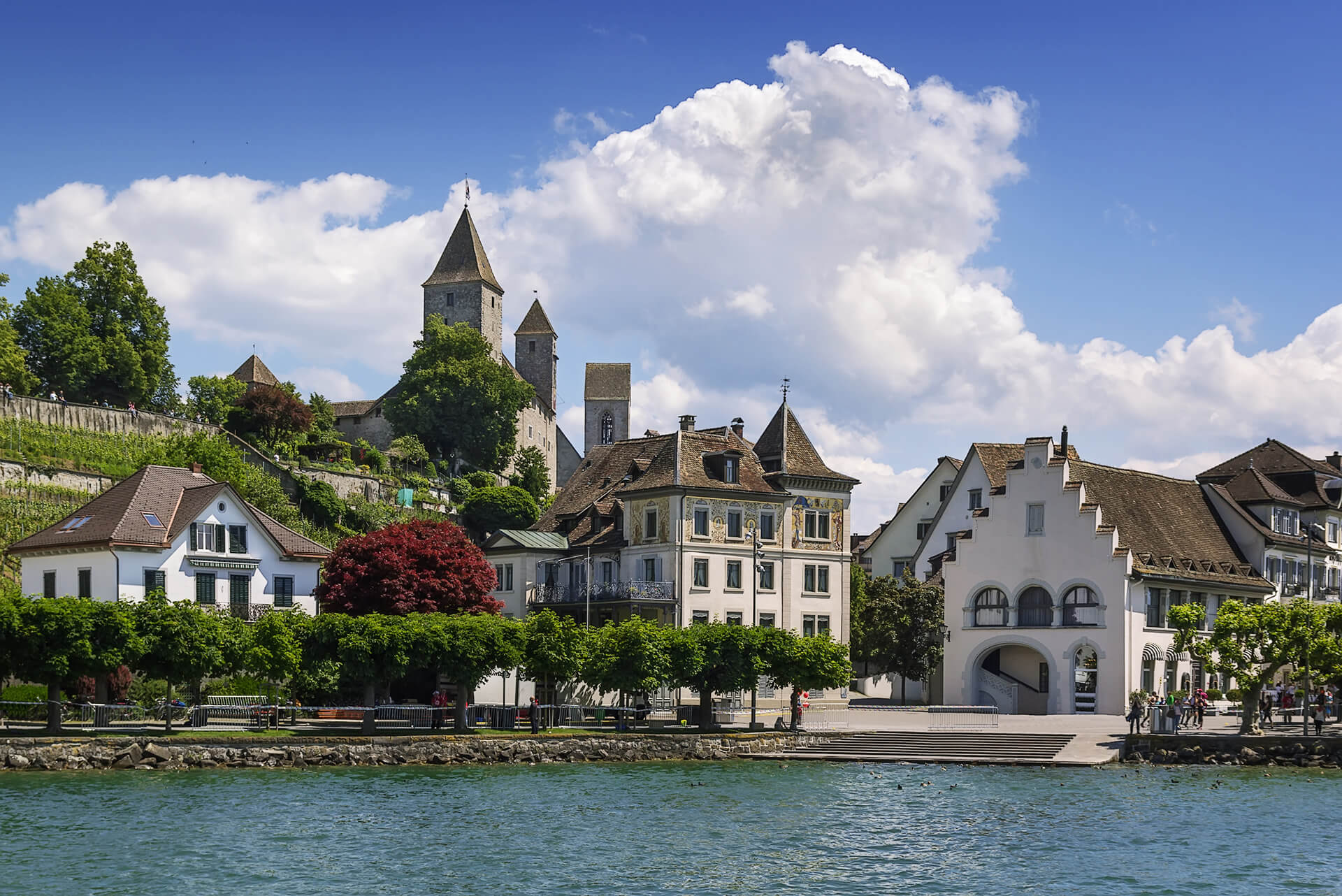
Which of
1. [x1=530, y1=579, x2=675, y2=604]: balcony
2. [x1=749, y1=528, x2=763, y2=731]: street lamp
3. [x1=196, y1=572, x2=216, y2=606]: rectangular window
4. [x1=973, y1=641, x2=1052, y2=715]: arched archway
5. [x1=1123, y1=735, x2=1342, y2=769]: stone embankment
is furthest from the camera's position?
[x1=530, y1=579, x2=675, y2=604]: balcony

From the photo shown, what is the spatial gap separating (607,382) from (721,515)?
320ft

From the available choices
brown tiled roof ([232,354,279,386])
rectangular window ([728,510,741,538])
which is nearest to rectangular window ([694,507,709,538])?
rectangular window ([728,510,741,538])

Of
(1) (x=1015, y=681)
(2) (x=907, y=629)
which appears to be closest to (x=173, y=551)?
(2) (x=907, y=629)

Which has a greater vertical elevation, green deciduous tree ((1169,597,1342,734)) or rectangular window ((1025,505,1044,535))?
rectangular window ((1025,505,1044,535))

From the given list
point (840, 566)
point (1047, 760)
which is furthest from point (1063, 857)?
point (840, 566)

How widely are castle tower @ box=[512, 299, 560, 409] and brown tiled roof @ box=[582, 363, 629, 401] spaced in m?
7.06

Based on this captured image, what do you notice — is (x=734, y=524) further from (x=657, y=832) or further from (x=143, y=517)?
(x=657, y=832)

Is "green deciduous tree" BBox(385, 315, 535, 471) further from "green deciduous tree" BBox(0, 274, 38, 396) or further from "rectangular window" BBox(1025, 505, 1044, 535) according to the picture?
"rectangular window" BBox(1025, 505, 1044, 535)

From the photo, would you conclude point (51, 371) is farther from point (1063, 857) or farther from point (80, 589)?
point (1063, 857)

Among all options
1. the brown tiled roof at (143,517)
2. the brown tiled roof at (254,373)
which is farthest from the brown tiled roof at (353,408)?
the brown tiled roof at (143,517)

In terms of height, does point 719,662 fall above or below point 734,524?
below

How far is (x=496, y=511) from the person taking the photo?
4348 inches

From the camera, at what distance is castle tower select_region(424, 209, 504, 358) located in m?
155

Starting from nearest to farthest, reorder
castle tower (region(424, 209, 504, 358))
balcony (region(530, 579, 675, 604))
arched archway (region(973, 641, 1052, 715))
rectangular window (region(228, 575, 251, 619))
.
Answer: rectangular window (region(228, 575, 251, 619))
arched archway (region(973, 641, 1052, 715))
balcony (region(530, 579, 675, 604))
castle tower (region(424, 209, 504, 358))
